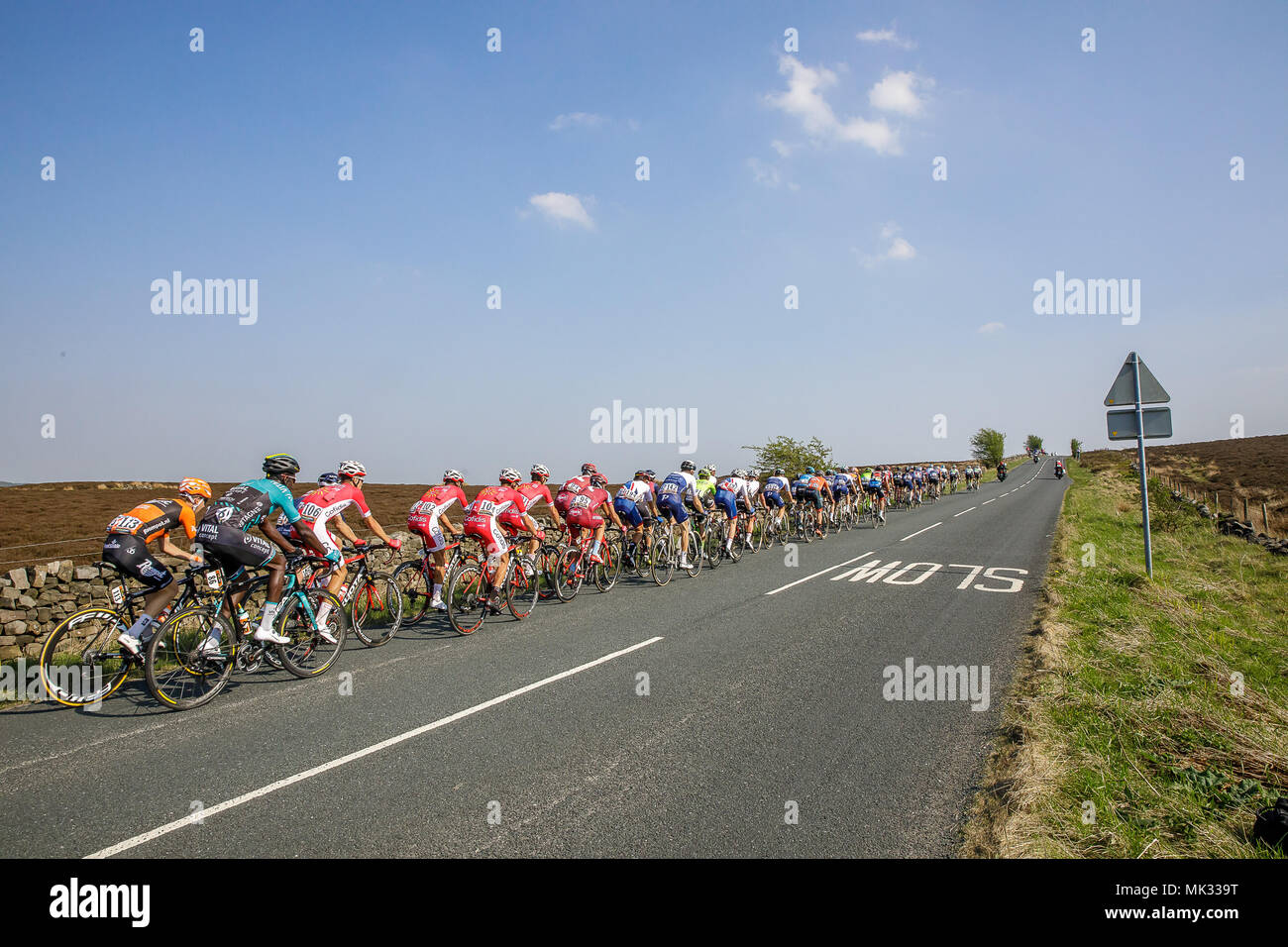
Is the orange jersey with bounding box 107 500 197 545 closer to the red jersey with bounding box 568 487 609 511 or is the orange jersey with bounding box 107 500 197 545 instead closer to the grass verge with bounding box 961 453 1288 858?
the red jersey with bounding box 568 487 609 511

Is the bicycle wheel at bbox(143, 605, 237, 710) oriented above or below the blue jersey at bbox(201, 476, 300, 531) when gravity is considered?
below

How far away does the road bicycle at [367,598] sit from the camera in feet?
26.4

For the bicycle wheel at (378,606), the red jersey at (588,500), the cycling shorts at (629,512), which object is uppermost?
the red jersey at (588,500)

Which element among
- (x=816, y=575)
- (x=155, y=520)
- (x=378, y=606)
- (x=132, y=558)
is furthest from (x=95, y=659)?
(x=816, y=575)

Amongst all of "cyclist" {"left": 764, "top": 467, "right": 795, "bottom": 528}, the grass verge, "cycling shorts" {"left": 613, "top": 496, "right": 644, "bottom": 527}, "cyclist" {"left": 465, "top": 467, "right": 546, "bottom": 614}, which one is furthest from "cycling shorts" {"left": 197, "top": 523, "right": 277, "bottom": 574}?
"cyclist" {"left": 764, "top": 467, "right": 795, "bottom": 528}

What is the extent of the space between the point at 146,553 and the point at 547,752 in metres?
4.38

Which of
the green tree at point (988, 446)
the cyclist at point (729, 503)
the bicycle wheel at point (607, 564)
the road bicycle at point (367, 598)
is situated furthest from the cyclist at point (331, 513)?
the green tree at point (988, 446)

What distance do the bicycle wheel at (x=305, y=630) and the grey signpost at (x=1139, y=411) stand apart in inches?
465

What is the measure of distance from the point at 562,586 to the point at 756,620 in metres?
3.47

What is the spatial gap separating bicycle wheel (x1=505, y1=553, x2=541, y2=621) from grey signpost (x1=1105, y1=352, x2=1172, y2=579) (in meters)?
9.72

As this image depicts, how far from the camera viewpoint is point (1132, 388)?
35.7ft

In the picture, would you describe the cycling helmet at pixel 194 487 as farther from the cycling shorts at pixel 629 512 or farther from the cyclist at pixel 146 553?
the cycling shorts at pixel 629 512

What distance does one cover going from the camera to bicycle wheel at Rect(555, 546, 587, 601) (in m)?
10.8
